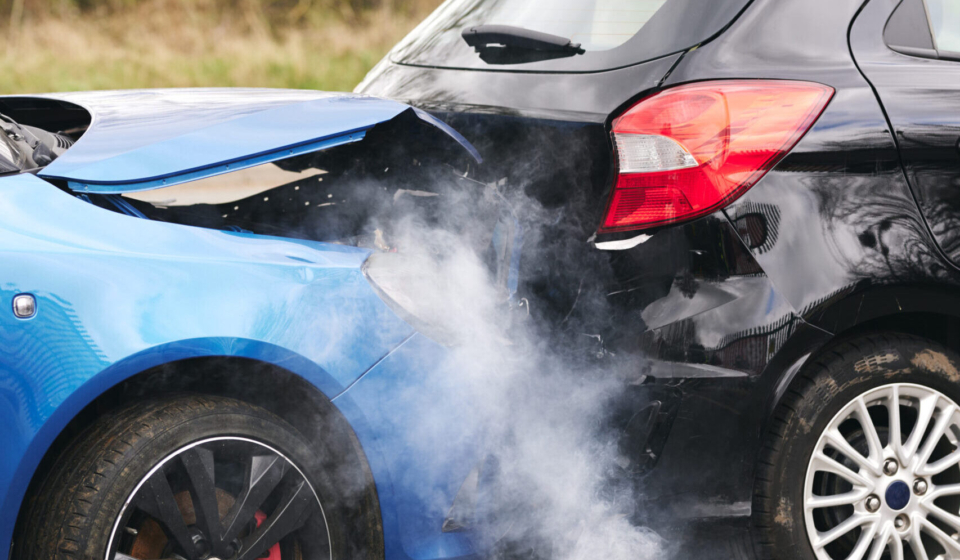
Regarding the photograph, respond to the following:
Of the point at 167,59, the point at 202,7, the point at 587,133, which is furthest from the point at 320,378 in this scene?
the point at 202,7

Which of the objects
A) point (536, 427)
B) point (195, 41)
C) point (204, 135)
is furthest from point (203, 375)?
point (195, 41)

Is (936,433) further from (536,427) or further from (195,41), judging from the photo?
(195,41)

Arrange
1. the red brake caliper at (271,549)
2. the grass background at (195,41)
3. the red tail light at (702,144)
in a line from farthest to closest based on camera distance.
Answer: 1. the grass background at (195,41)
2. the red tail light at (702,144)
3. the red brake caliper at (271,549)

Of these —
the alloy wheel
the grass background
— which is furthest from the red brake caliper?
the grass background

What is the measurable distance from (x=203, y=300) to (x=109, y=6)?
39.0 feet

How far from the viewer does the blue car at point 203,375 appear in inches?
62.1

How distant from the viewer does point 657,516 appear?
6.42 feet

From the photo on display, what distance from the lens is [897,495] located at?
208 centimetres

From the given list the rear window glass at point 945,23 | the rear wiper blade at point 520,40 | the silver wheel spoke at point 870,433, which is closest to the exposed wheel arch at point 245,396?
the rear wiper blade at point 520,40

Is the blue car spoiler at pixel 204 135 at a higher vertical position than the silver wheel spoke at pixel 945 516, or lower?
higher

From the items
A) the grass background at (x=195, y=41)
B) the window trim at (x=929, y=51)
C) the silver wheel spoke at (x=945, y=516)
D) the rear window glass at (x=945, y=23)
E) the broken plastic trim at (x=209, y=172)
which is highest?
the grass background at (x=195, y=41)

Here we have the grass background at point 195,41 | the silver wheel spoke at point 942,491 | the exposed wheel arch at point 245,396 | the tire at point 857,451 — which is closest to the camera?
the exposed wheel arch at point 245,396

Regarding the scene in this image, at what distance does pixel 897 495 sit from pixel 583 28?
139 cm

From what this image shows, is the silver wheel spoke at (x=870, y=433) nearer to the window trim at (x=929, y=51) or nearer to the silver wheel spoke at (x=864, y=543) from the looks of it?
the silver wheel spoke at (x=864, y=543)
